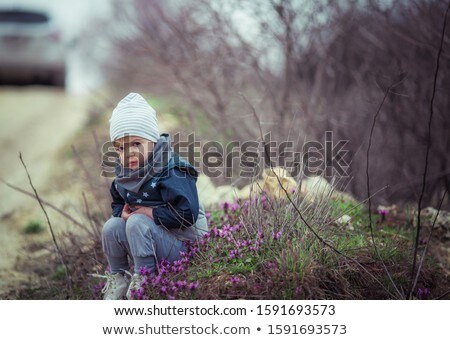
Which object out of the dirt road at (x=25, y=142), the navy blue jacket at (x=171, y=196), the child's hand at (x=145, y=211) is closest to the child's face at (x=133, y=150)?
the navy blue jacket at (x=171, y=196)

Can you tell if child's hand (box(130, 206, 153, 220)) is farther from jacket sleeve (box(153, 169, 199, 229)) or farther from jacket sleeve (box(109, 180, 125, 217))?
jacket sleeve (box(109, 180, 125, 217))

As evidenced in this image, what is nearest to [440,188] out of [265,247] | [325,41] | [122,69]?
[325,41]

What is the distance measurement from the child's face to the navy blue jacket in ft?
0.44

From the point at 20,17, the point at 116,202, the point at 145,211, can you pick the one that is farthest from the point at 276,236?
the point at 20,17

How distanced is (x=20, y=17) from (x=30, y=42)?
59 cm

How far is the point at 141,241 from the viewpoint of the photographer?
3.41 meters

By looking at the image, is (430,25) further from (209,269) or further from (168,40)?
(209,269)

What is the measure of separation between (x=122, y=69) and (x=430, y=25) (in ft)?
21.7

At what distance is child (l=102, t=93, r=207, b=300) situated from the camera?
3422 millimetres

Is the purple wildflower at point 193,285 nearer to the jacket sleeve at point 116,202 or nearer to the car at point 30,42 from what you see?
the jacket sleeve at point 116,202

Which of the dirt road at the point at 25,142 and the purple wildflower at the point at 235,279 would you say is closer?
the purple wildflower at the point at 235,279

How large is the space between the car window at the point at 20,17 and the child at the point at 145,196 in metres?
10.8

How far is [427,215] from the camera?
4.84 metres

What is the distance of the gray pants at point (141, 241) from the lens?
3408 mm
